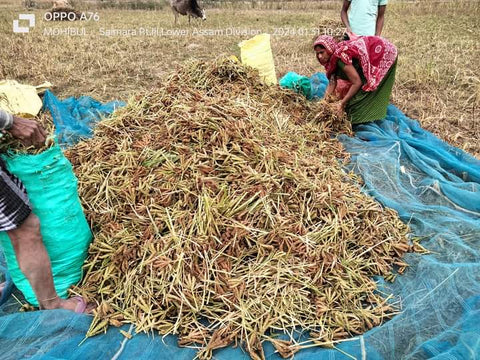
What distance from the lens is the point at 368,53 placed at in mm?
3869

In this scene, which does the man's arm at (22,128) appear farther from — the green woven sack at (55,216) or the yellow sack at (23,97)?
the yellow sack at (23,97)

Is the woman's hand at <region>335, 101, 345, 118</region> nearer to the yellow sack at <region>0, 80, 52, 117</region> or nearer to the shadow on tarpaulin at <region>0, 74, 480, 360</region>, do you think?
the shadow on tarpaulin at <region>0, 74, 480, 360</region>

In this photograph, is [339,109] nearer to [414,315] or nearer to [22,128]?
[414,315]

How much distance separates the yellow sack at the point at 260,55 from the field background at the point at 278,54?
1.26m

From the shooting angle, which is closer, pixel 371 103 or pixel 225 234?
pixel 225 234

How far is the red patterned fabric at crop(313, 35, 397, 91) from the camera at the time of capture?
3.82 m

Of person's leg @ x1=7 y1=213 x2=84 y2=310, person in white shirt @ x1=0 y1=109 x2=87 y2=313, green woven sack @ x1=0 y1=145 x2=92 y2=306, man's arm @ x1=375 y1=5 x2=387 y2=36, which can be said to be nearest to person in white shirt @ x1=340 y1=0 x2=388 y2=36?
man's arm @ x1=375 y1=5 x2=387 y2=36

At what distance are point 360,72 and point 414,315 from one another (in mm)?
2777

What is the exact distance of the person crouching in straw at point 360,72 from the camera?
12.7 ft

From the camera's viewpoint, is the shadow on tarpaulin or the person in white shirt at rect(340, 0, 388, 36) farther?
the person in white shirt at rect(340, 0, 388, 36)

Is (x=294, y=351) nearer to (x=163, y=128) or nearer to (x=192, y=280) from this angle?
(x=192, y=280)

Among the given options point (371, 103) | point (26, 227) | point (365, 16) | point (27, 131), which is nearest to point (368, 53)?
point (371, 103)

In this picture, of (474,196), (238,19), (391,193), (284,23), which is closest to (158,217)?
(391,193)

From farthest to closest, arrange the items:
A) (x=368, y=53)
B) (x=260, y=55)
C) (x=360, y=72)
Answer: (x=260, y=55)
(x=360, y=72)
(x=368, y=53)
